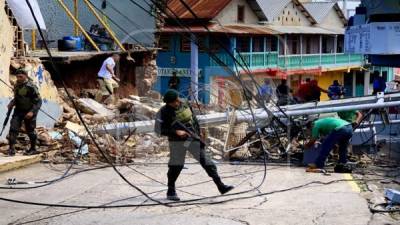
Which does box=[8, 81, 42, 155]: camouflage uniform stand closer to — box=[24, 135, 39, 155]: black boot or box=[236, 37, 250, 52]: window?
box=[24, 135, 39, 155]: black boot

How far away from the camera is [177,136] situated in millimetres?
9133

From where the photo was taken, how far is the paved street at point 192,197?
27.3ft

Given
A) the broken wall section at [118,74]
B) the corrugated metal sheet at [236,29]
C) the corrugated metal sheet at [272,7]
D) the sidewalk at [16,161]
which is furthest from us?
the corrugated metal sheet at [272,7]

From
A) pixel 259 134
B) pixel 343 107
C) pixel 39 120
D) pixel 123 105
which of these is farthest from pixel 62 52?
pixel 343 107

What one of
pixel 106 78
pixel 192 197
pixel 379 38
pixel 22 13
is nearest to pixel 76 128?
pixel 22 13

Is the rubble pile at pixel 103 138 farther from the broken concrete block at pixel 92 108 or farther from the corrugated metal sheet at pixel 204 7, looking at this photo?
the corrugated metal sheet at pixel 204 7

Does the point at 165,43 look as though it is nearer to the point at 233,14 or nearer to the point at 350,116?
the point at 233,14

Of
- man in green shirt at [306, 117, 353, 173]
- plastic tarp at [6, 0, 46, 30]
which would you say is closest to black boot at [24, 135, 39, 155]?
plastic tarp at [6, 0, 46, 30]

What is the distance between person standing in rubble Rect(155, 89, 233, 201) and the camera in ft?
30.3

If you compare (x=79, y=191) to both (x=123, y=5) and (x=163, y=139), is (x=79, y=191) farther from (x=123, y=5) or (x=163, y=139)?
(x=123, y=5)

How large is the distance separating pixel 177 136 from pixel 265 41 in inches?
1282

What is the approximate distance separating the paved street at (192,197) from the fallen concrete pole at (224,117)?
1295 millimetres

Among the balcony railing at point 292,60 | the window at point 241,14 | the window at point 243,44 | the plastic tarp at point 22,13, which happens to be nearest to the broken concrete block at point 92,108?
the plastic tarp at point 22,13

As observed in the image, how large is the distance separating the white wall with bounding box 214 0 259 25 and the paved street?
26089mm
